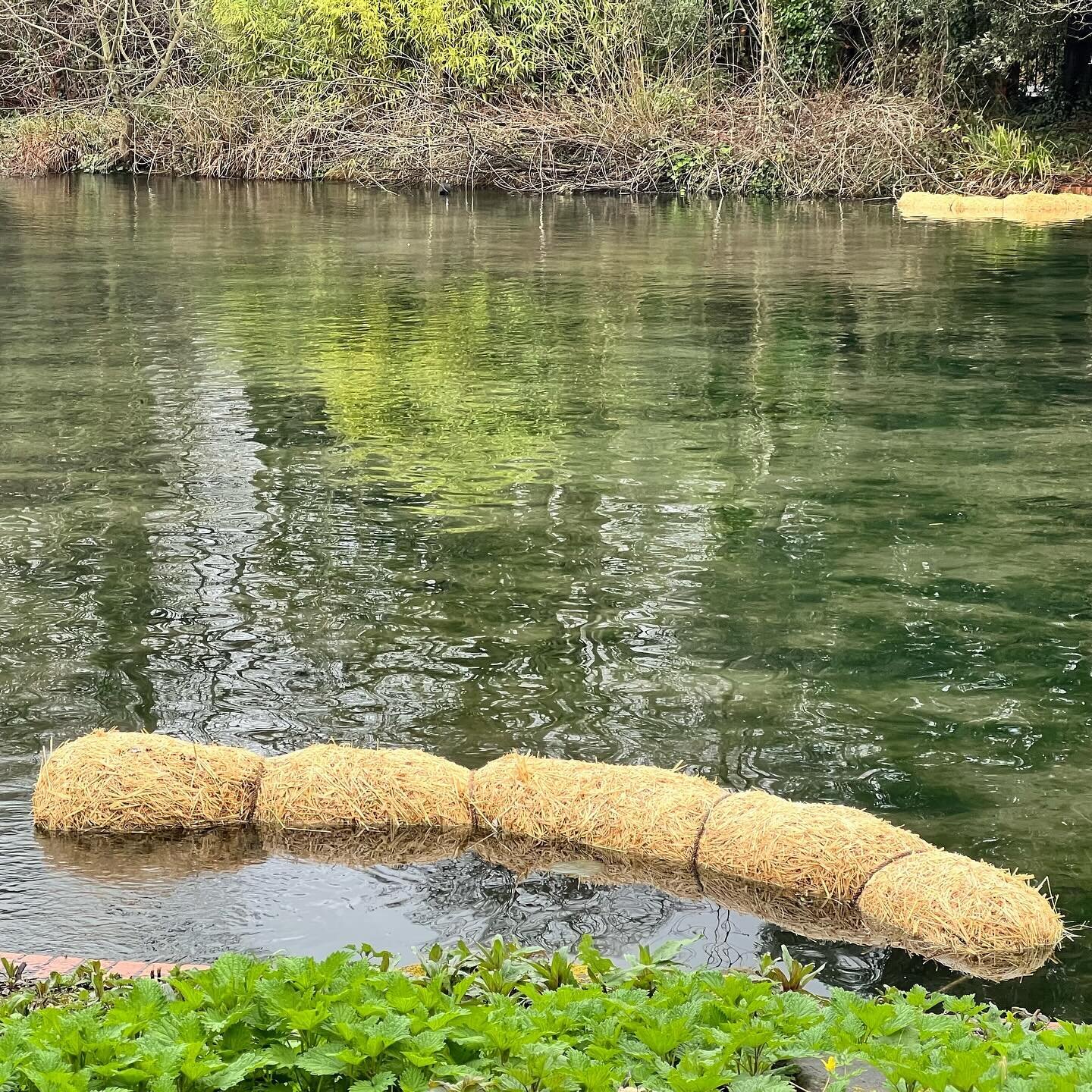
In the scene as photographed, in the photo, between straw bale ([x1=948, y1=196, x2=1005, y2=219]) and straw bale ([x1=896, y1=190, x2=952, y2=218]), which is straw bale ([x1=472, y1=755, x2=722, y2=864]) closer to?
straw bale ([x1=896, y1=190, x2=952, y2=218])

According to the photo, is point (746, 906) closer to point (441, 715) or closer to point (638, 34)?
point (441, 715)

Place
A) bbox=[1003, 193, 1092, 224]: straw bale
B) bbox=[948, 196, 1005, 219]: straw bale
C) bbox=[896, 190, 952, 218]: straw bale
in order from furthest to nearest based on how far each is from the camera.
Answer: bbox=[896, 190, 952, 218]: straw bale
bbox=[948, 196, 1005, 219]: straw bale
bbox=[1003, 193, 1092, 224]: straw bale

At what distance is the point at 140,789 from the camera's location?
586 centimetres

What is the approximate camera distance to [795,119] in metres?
30.5

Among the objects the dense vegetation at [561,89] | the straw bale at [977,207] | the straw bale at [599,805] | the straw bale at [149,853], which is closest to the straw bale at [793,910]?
the straw bale at [599,805]

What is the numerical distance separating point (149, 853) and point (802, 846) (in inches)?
94.5

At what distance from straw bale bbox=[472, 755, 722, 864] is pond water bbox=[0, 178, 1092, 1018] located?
25 centimetres

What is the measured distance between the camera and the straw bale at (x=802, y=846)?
533 centimetres

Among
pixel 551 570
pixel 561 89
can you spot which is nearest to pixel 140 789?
pixel 551 570

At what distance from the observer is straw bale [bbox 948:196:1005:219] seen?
2670 centimetres

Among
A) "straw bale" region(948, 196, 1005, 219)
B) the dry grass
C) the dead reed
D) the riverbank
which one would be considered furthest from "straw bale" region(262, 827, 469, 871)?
the dead reed

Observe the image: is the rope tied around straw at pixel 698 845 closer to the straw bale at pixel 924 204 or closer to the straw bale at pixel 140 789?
the straw bale at pixel 140 789

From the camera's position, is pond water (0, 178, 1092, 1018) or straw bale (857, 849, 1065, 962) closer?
straw bale (857, 849, 1065, 962)

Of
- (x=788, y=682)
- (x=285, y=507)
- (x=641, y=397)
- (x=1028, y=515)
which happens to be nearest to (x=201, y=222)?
(x=641, y=397)
